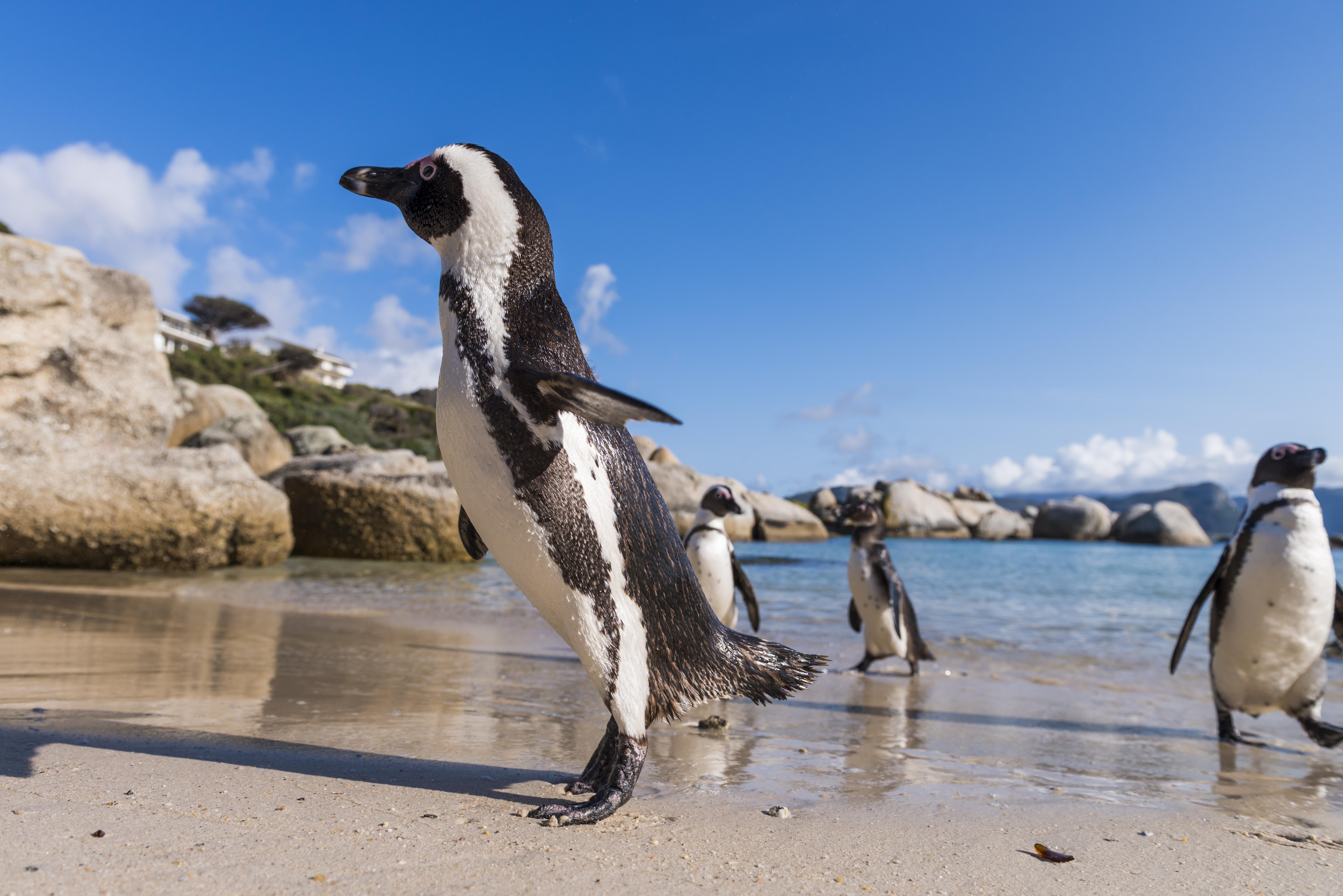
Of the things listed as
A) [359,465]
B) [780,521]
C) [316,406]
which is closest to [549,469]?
[359,465]

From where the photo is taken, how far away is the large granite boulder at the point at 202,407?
67.9 ft

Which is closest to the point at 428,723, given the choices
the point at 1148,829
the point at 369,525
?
the point at 1148,829

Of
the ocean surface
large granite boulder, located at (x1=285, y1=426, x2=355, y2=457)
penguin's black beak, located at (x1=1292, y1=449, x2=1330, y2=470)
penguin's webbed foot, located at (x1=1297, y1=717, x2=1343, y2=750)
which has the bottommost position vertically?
the ocean surface

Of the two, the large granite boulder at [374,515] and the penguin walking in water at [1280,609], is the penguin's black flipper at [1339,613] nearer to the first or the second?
the penguin walking in water at [1280,609]

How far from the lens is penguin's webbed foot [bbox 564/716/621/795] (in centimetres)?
229

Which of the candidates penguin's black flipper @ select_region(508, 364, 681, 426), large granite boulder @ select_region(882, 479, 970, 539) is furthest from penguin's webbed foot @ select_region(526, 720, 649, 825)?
large granite boulder @ select_region(882, 479, 970, 539)

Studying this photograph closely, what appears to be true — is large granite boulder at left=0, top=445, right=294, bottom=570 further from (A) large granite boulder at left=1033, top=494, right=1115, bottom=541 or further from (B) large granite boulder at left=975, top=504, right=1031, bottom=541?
(A) large granite boulder at left=1033, top=494, right=1115, bottom=541

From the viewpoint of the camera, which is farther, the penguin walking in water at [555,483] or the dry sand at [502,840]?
the penguin walking in water at [555,483]

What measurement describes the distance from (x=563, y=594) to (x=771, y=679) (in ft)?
2.34

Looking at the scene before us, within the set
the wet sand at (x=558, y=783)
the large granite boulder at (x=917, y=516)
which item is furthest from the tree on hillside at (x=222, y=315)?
the wet sand at (x=558, y=783)

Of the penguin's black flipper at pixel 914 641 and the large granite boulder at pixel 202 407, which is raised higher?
the large granite boulder at pixel 202 407

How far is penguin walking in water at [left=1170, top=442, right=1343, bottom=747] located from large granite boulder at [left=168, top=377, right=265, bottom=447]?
2129 centimetres

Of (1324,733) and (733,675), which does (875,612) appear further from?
(733,675)

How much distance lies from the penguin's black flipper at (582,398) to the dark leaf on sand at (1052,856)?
1389 millimetres
